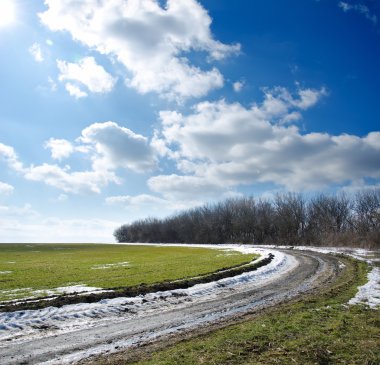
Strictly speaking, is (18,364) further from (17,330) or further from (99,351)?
(17,330)

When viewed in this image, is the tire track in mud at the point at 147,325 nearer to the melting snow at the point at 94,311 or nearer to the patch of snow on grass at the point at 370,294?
the melting snow at the point at 94,311

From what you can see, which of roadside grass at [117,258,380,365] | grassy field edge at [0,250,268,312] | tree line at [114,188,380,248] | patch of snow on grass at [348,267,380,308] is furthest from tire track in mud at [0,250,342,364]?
tree line at [114,188,380,248]

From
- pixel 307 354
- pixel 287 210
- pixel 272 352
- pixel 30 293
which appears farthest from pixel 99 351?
pixel 287 210

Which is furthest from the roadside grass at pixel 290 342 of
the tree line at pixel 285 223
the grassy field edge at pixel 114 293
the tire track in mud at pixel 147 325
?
the tree line at pixel 285 223

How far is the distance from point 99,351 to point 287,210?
106705 millimetres

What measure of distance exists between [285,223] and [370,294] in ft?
310

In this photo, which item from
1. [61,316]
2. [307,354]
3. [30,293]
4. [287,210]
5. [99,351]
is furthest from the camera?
[287,210]

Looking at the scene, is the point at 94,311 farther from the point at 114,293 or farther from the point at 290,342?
the point at 290,342

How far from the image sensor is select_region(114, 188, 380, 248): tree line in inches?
3177

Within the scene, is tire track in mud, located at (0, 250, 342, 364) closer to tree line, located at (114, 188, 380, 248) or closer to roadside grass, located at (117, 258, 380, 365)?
roadside grass, located at (117, 258, 380, 365)

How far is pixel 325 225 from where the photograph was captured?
3920 inches

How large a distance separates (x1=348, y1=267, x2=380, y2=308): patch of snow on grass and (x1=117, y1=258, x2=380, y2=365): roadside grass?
52.6 inches

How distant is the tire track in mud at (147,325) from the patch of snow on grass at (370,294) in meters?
2.43

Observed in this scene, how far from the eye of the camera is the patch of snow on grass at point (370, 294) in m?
14.0
